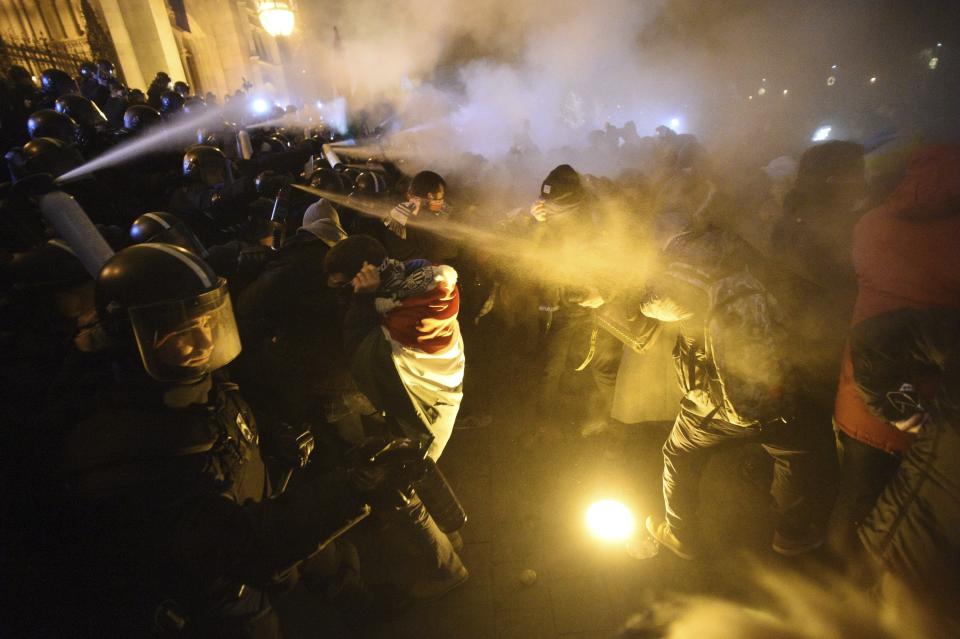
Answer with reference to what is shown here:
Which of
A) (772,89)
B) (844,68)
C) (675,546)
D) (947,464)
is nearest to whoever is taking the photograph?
(947,464)

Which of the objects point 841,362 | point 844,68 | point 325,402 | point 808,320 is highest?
point 844,68

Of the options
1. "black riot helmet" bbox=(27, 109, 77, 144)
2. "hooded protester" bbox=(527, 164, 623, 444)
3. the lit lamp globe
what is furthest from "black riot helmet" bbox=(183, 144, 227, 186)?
the lit lamp globe

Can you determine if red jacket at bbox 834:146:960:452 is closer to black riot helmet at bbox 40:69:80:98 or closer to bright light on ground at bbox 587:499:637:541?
bright light on ground at bbox 587:499:637:541

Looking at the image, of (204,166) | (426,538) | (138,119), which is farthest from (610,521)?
(138,119)

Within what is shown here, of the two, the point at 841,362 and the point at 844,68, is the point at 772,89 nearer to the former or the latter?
the point at 841,362

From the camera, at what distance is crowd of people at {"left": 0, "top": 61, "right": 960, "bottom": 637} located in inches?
73.9

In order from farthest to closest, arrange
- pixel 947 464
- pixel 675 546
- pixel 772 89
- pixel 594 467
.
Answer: pixel 772 89 < pixel 594 467 < pixel 675 546 < pixel 947 464

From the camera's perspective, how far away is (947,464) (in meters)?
1.79

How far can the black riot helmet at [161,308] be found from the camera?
1940 mm

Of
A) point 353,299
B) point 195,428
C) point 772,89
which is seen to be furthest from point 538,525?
point 772,89

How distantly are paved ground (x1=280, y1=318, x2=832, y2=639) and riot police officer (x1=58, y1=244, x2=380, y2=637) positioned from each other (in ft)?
4.32

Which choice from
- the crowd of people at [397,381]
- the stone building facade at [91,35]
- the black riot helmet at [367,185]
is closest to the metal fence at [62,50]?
the stone building facade at [91,35]

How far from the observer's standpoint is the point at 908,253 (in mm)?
2186

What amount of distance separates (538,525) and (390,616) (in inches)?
50.9
